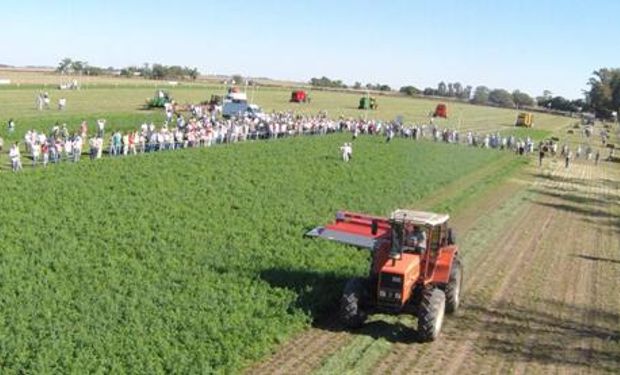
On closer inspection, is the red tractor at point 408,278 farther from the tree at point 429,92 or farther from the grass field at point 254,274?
the tree at point 429,92

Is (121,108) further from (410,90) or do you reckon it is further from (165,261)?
(410,90)

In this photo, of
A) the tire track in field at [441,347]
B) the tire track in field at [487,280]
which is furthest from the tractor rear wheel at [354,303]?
the tire track in field at [487,280]

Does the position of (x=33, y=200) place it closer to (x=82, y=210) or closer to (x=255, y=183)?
(x=82, y=210)

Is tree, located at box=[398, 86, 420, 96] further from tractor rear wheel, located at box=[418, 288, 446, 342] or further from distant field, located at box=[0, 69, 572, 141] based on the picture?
tractor rear wheel, located at box=[418, 288, 446, 342]

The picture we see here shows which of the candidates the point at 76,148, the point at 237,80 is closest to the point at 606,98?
the point at 237,80

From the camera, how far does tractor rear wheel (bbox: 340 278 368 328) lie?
12.9 m

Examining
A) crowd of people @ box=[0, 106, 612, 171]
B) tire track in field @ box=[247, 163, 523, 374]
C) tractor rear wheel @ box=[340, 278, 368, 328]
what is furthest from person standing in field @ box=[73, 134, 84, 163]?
tractor rear wheel @ box=[340, 278, 368, 328]

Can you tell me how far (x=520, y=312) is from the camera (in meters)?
15.6

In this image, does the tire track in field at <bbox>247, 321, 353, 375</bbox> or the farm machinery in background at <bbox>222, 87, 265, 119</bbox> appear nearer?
the tire track in field at <bbox>247, 321, 353, 375</bbox>

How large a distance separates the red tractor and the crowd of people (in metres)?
18.0

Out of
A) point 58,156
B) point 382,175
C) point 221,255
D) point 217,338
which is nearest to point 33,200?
point 221,255

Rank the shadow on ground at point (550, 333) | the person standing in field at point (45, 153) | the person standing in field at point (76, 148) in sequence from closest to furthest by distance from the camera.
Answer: the shadow on ground at point (550, 333) → the person standing in field at point (45, 153) → the person standing in field at point (76, 148)

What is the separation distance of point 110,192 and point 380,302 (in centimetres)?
1283

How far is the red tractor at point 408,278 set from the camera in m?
12.6
